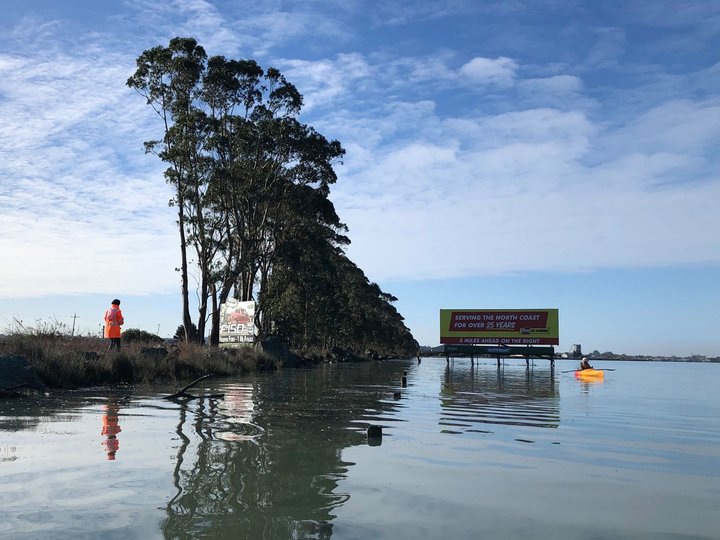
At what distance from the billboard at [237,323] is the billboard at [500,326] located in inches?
951

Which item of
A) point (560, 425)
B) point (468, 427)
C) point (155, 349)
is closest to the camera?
point (468, 427)

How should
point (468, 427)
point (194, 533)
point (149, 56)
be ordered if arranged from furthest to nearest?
point (149, 56), point (468, 427), point (194, 533)

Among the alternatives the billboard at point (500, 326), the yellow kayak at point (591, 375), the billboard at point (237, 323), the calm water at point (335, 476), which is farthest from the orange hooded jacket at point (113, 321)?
the billboard at point (500, 326)

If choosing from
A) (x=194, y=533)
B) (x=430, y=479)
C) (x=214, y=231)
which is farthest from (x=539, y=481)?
(x=214, y=231)

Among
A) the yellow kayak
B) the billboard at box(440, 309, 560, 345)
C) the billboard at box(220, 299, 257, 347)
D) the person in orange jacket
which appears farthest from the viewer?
the billboard at box(440, 309, 560, 345)

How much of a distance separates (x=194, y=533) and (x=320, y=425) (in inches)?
210

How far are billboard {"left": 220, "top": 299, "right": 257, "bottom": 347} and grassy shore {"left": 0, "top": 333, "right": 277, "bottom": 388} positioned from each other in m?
11.4

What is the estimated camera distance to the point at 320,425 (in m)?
9.31

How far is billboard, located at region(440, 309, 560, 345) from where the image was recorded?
52.2 metres

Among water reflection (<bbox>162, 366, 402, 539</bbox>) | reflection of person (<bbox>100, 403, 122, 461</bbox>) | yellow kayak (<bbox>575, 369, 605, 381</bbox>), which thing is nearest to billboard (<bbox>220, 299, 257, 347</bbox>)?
yellow kayak (<bbox>575, 369, 605, 381</bbox>)

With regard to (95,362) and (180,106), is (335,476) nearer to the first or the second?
(95,362)

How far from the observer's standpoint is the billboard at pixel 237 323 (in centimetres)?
3412

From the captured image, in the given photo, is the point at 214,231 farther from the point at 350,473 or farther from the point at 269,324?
the point at 350,473

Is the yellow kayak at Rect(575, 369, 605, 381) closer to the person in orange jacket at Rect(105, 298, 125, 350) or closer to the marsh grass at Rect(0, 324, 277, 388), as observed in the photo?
the marsh grass at Rect(0, 324, 277, 388)
